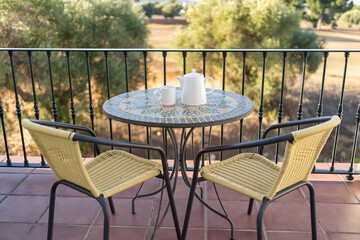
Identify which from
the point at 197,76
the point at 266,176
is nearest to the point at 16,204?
the point at 197,76

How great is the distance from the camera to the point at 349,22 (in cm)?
1389

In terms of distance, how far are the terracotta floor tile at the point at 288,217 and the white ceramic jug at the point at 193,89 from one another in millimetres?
950

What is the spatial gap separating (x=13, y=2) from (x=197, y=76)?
8.50 meters

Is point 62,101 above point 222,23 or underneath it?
underneath

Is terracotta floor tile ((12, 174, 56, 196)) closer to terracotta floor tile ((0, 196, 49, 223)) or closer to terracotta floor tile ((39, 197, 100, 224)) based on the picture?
terracotta floor tile ((0, 196, 49, 223))

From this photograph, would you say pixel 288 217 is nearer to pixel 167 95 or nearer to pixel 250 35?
pixel 167 95

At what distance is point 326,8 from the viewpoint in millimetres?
14289

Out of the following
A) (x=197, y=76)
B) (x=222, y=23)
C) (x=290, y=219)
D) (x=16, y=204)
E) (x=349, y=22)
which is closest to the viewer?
(x=197, y=76)

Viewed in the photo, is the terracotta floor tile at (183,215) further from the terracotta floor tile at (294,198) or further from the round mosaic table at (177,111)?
the terracotta floor tile at (294,198)

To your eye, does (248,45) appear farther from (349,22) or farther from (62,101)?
(62,101)

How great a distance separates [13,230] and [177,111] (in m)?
1.33

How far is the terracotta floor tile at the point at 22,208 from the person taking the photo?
8.04 ft

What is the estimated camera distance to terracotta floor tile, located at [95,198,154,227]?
238cm

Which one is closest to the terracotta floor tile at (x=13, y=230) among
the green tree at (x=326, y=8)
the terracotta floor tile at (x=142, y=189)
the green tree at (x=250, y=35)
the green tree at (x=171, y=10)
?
the terracotta floor tile at (x=142, y=189)
